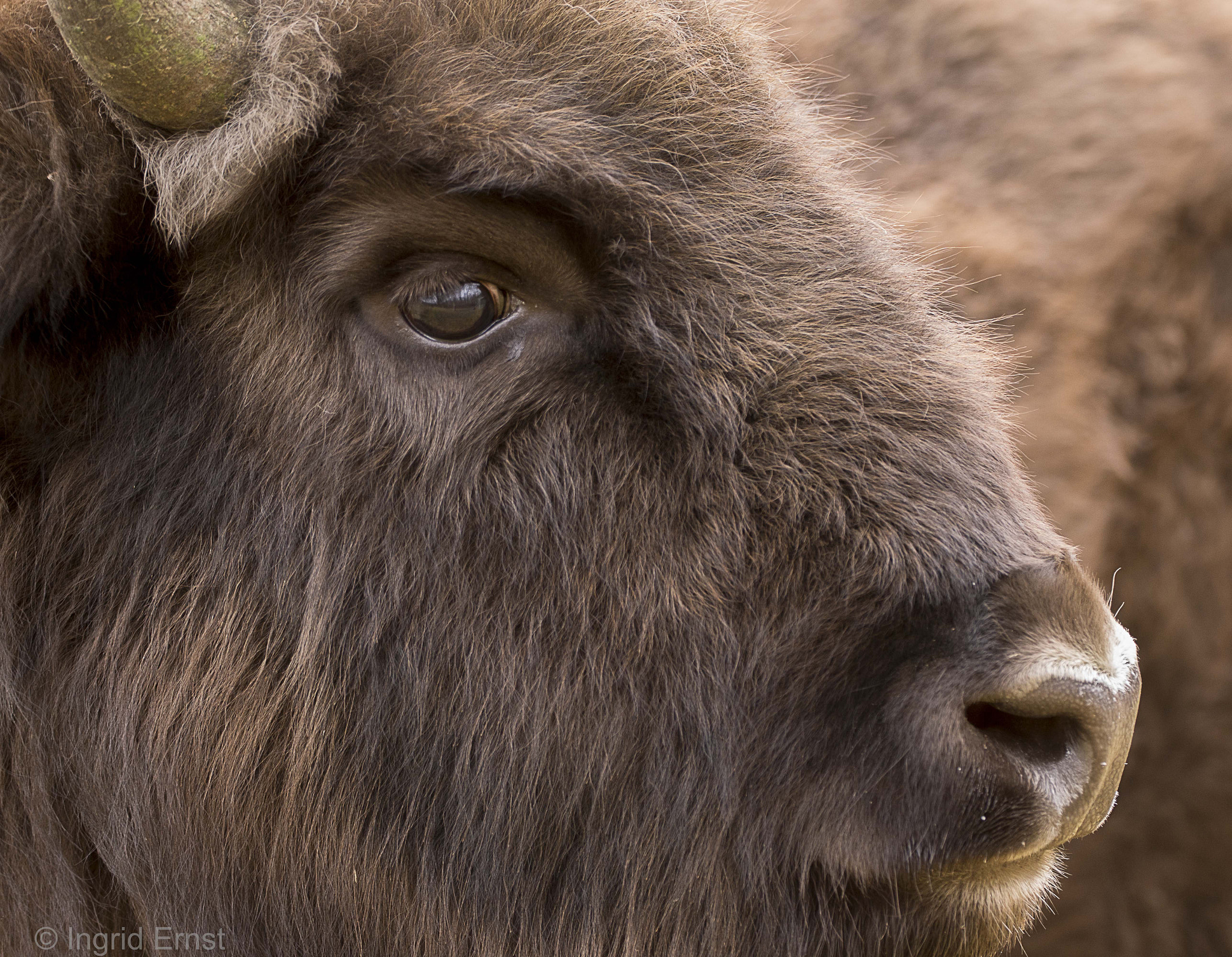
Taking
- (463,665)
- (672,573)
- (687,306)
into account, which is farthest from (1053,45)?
(463,665)

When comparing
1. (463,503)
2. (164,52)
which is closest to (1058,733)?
(463,503)

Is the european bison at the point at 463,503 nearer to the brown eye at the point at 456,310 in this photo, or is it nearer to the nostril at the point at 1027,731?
the brown eye at the point at 456,310

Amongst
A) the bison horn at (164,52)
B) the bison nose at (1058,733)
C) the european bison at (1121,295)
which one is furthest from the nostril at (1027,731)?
the european bison at (1121,295)

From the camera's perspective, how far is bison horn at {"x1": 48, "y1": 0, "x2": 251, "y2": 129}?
1.88 meters

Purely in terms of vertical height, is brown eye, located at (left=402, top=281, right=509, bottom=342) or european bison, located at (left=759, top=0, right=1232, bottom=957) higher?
brown eye, located at (left=402, top=281, right=509, bottom=342)

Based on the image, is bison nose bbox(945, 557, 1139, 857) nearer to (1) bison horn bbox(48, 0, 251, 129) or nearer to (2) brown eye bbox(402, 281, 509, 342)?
(2) brown eye bbox(402, 281, 509, 342)

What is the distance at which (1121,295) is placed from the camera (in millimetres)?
3781

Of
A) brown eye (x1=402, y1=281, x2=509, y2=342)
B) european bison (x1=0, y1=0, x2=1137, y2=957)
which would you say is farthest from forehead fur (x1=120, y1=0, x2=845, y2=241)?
brown eye (x1=402, y1=281, x2=509, y2=342)

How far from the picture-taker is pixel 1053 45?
12.7 ft

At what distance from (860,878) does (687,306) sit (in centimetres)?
98

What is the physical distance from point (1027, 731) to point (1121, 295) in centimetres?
223

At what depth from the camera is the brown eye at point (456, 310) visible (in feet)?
7.13

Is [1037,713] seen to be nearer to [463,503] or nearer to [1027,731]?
[1027,731]

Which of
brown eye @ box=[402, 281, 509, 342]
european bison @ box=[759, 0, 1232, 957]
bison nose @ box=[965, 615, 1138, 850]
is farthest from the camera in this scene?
european bison @ box=[759, 0, 1232, 957]
